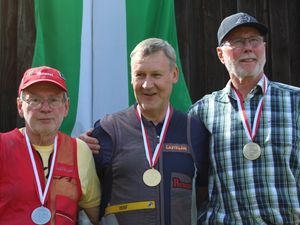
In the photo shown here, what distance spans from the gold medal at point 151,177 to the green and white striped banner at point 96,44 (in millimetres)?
1231

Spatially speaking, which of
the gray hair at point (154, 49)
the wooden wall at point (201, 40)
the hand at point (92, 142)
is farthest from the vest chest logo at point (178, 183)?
the wooden wall at point (201, 40)

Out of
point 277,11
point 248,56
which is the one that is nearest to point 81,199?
point 248,56

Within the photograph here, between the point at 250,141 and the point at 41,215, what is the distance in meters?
1.33

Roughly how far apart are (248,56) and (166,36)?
123 cm

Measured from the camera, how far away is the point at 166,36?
427cm

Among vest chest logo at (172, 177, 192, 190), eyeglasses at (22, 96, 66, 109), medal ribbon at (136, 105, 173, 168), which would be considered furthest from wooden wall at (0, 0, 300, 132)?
vest chest logo at (172, 177, 192, 190)

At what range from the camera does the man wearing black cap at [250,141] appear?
2969 millimetres

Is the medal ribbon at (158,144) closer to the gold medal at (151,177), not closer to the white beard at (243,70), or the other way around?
the gold medal at (151,177)

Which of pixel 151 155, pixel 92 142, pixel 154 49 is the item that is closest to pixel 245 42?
pixel 154 49

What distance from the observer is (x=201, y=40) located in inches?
181

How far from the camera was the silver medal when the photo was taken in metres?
2.73

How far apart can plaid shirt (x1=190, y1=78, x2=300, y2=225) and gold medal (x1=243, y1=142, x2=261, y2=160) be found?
25 millimetres

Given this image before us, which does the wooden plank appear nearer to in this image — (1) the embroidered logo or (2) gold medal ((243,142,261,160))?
(2) gold medal ((243,142,261,160))

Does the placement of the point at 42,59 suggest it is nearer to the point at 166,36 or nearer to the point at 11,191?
the point at 166,36
